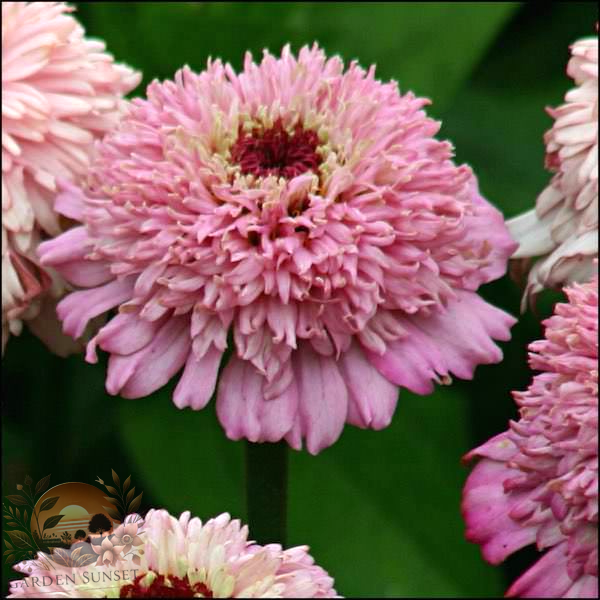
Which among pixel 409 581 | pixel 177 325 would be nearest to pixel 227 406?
pixel 177 325

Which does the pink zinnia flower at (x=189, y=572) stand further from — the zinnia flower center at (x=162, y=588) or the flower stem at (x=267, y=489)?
the flower stem at (x=267, y=489)

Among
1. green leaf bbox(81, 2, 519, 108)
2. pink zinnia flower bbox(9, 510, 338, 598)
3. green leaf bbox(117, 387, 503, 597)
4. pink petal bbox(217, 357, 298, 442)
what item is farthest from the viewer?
green leaf bbox(81, 2, 519, 108)

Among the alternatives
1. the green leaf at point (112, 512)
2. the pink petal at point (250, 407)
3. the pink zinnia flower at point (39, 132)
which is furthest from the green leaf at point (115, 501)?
the pink zinnia flower at point (39, 132)

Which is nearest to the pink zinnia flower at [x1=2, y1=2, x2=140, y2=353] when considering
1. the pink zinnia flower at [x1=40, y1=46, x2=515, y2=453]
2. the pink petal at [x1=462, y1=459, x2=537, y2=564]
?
the pink zinnia flower at [x1=40, y1=46, x2=515, y2=453]

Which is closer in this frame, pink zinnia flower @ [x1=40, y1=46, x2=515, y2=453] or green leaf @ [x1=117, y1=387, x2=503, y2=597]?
pink zinnia flower @ [x1=40, y1=46, x2=515, y2=453]

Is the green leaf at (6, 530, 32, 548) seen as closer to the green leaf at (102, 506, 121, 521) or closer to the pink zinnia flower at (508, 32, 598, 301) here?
the green leaf at (102, 506, 121, 521)

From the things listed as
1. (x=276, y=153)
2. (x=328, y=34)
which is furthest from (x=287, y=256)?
(x=328, y=34)
